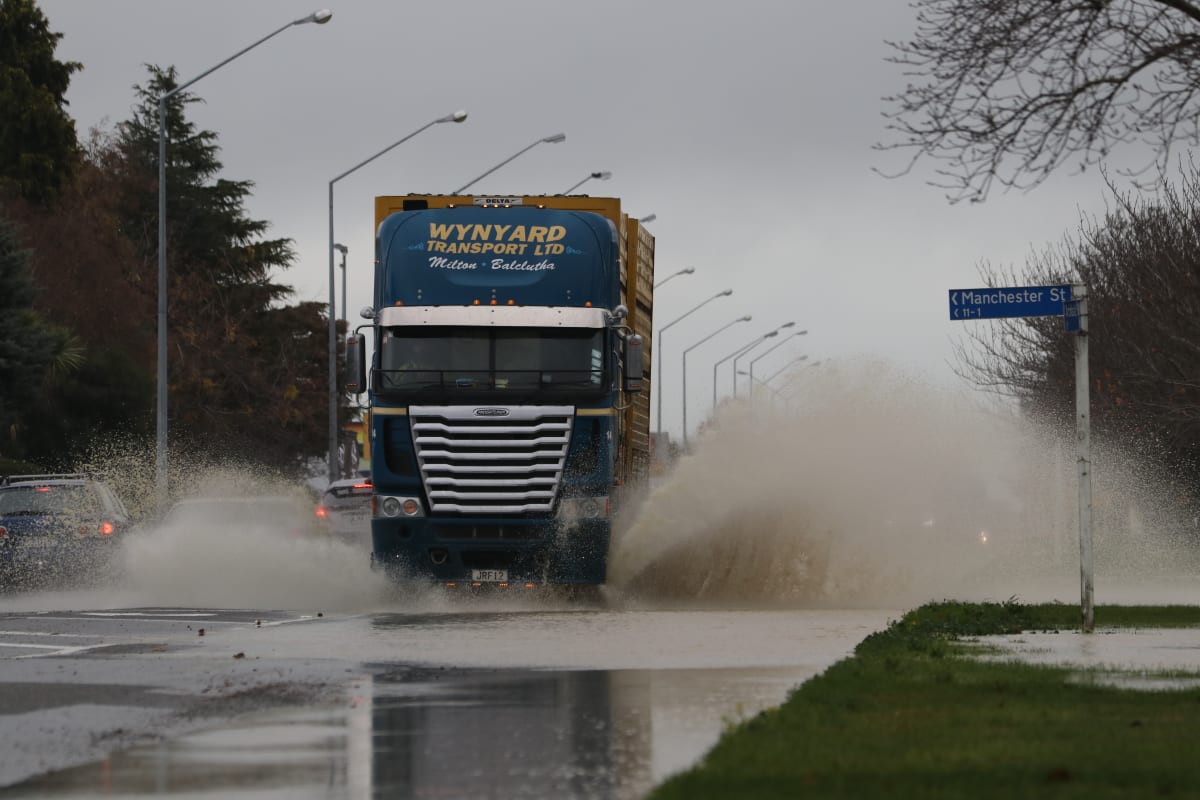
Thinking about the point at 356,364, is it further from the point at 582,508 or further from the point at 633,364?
the point at 633,364

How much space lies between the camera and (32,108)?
6247 cm

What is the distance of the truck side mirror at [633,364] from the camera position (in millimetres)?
23656

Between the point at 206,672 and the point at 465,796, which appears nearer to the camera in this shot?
the point at 465,796

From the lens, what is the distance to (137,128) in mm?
99125

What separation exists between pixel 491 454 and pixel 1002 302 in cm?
645

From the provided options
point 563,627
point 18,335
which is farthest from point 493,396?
point 18,335

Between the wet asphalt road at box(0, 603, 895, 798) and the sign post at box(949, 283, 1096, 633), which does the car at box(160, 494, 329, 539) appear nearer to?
the wet asphalt road at box(0, 603, 895, 798)

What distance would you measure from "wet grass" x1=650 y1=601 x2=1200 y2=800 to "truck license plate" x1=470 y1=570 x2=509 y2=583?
8365 mm

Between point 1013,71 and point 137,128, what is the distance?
8804 centimetres

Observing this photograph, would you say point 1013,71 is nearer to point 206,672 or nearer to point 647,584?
point 206,672

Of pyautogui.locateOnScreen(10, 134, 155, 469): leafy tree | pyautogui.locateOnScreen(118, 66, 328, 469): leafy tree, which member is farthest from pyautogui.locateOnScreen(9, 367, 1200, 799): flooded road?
pyautogui.locateOnScreen(118, 66, 328, 469): leafy tree

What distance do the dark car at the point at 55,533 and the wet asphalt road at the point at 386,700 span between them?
5.66m

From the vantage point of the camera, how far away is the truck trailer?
75.4 ft

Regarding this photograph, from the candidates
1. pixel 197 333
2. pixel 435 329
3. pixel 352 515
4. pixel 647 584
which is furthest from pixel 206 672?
pixel 197 333
